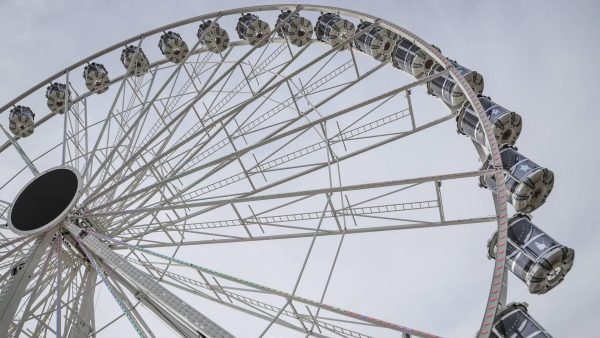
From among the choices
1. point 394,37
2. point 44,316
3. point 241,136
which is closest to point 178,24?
point 241,136

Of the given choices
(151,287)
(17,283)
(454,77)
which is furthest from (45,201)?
(454,77)

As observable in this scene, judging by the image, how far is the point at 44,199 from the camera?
1341cm

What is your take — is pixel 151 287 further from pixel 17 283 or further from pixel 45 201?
pixel 45 201

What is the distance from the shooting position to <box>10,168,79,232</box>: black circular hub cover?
12.8 m

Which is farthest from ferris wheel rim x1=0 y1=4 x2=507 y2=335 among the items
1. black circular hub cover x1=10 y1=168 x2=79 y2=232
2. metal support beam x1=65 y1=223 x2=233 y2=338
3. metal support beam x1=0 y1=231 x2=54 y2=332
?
metal support beam x1=0 y1=231 x2=54 y2=332

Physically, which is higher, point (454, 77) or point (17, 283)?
point (454, 77)

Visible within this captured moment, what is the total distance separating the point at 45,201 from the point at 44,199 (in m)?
0.08

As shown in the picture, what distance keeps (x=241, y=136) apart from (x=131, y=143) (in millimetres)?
2936

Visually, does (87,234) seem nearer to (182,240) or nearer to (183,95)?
(182,240)

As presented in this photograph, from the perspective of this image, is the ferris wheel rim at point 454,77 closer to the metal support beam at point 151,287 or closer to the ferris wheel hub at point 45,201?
the metal support beam at point 151,287

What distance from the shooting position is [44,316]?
43.0ft

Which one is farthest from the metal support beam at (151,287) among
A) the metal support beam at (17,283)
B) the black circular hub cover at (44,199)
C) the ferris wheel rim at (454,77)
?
the ferris wheel rim at (454,77)

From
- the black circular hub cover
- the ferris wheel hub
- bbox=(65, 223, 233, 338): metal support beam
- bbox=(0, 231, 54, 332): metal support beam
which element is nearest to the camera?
bbox=(65, 223, 233, 338): metal support beam

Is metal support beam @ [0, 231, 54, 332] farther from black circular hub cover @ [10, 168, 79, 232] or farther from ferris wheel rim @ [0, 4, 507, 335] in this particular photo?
ferris wheel rim @ [0, 4, 507, 335]
